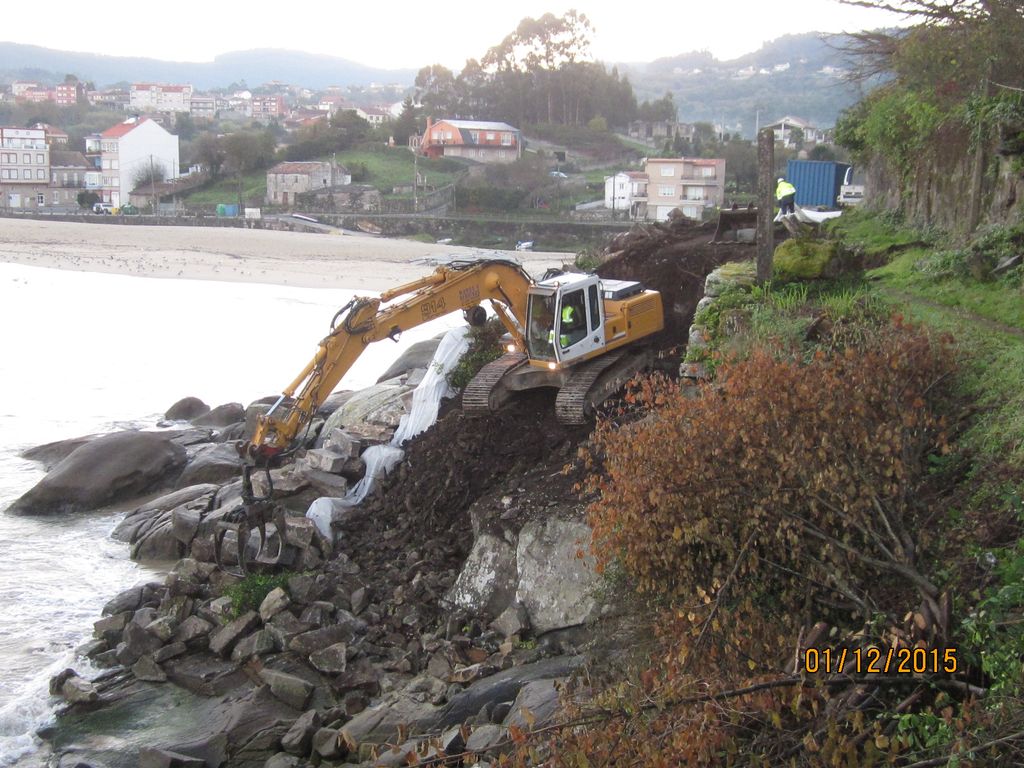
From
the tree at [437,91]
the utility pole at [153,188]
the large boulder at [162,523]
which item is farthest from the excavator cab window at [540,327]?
the tree at [437,91]

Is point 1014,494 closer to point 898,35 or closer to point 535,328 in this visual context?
point 535,328

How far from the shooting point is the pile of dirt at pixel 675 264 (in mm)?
17109

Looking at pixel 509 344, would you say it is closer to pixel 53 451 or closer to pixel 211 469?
pixel 211 469

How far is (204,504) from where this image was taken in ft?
50.5

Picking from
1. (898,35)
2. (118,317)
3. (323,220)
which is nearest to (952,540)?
(898,35)

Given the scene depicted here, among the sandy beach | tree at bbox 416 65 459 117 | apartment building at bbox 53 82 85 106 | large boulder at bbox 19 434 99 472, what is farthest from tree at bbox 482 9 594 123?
apartment building at bbox 53 82 85 106

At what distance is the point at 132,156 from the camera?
3388 inches

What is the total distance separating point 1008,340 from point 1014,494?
3.38m

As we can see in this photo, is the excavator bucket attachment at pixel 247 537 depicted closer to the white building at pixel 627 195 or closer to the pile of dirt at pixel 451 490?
the pile of dirt at pixel 451 490

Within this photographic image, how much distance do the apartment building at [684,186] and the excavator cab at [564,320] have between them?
127 ft

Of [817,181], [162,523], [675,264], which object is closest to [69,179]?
[817,181]

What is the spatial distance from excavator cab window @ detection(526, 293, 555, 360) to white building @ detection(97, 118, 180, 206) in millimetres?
73951

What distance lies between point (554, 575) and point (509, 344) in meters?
5.37
